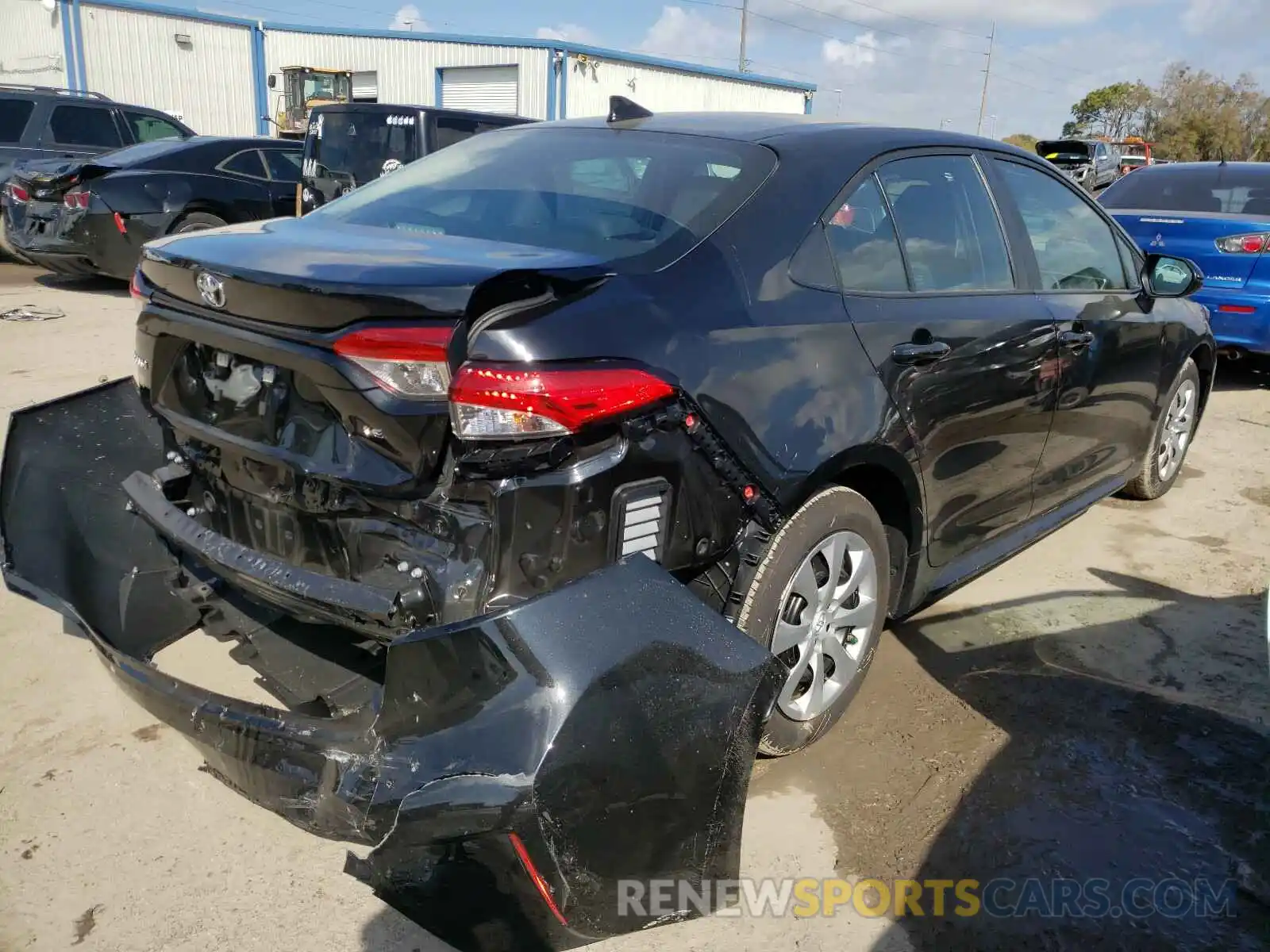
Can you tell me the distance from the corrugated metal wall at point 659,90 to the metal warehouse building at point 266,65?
4 centimetres

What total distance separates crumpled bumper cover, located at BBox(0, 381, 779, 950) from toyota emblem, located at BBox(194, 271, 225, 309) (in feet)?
2.92

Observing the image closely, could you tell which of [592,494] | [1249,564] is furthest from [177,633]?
[1249,564]

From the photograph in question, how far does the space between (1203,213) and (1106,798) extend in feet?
21.8

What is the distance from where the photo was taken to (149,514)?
8.48 feet

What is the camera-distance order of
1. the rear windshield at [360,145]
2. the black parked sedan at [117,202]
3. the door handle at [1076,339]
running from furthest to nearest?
the rear windshield at [360,145], the black parked sedan at [117,202], the door handle at [1076,339]

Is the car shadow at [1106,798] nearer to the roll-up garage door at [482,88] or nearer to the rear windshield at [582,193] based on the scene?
the rear windshield at [582,193]

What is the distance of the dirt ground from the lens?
7.38ft

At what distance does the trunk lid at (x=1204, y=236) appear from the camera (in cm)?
718

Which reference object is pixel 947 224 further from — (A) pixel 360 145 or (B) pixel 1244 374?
(A) pixel 360 145

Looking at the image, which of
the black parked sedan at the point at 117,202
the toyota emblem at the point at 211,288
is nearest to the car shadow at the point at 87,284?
the black parked sedan at the point at 117,202

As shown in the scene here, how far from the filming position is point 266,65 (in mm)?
29484

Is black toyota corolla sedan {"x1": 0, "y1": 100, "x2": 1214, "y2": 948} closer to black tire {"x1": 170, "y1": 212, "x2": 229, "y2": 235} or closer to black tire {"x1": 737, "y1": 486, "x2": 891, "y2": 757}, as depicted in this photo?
black tire {"x1": 737, "y1": 486, "x2": 891, "y2": 757}

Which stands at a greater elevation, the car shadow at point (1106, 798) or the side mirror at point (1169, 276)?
the side mirror at point (1169, 276)

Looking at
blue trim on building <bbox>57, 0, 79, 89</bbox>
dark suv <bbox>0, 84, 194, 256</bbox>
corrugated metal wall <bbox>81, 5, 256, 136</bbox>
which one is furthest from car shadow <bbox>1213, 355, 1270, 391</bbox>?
blue trim on building <bbox>57, 0, 79, 89</bbox>
